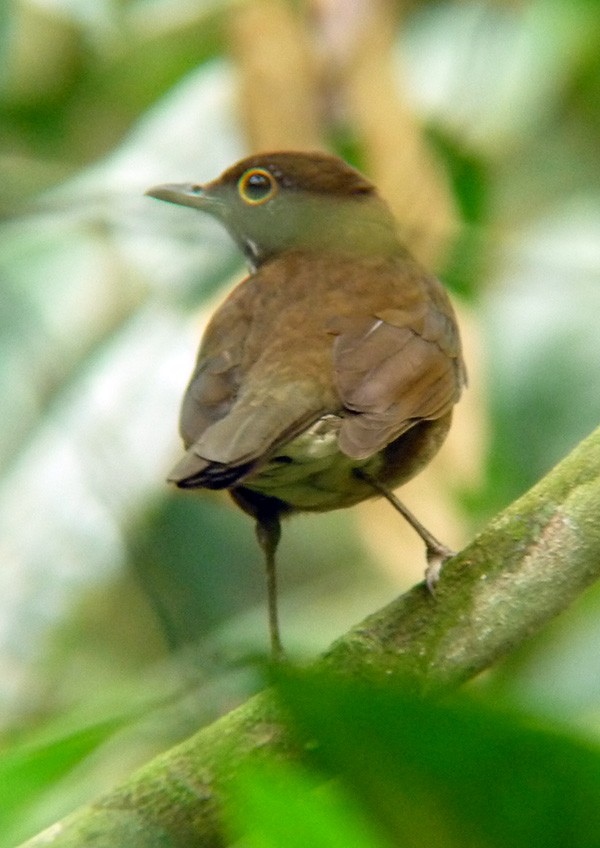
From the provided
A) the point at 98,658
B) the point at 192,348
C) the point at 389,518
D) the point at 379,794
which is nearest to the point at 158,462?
the point at 192,348

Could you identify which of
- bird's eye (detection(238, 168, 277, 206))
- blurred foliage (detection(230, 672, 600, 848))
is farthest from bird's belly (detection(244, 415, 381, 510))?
blurred foliage (detection(230, 672, 600, 848))

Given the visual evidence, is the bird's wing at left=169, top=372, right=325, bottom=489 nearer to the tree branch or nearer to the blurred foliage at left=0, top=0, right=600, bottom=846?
the blurred foliage at left=0, top=0, right=600, bottom=846

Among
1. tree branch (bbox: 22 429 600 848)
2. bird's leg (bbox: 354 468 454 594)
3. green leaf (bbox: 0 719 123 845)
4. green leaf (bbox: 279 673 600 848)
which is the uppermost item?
green leaf (bbox: 279 673 600 848)

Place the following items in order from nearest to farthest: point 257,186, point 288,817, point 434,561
Answer: point 288,817
point 434,561
point 257,186

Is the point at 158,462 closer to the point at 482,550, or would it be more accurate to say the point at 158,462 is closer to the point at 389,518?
the point at 389,518

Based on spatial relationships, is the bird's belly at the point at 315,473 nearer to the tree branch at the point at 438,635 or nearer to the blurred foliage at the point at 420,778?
the tree branch at the point at 438,635

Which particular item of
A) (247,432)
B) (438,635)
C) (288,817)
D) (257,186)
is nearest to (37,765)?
(288,817)

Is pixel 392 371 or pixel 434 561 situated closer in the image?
pixel 434 561

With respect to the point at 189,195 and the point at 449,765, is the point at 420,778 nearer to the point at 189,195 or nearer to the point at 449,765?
the point at 449,765

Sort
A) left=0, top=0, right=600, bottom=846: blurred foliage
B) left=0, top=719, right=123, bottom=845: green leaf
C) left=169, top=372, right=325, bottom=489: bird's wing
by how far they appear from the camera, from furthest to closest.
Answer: left=0, top=0, right=600, bottom=846: blurred foliage
left=169, top=372, right=325, bottom=489: bird's wing
left=0, top=719, right=123, bottom=845: green leaf
